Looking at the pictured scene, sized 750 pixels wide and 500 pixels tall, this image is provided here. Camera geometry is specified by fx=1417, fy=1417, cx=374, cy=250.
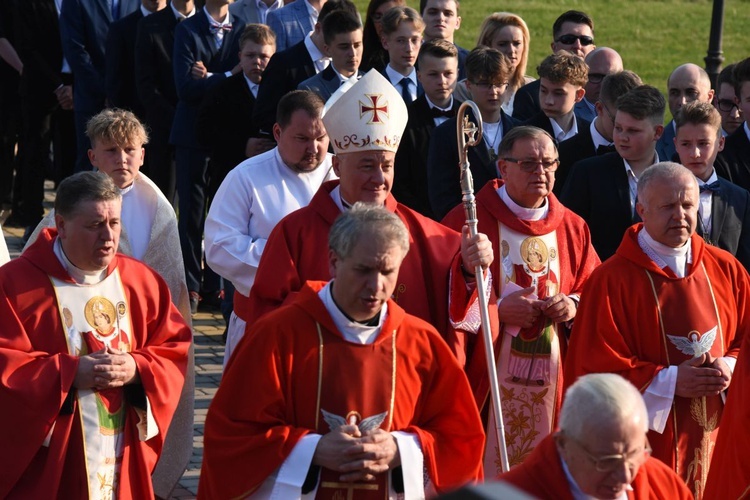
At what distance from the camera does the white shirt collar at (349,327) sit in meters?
5.17

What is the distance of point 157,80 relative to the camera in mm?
11617

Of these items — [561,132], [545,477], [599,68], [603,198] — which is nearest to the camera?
[545,477]

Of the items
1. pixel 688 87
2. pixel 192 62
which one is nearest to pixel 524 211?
pixel 688 87

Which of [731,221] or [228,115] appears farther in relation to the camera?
[228,115]

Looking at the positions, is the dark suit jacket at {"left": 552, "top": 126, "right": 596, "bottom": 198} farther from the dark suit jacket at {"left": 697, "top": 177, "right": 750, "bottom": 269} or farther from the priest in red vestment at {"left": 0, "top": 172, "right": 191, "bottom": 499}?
the priest in red vestment at {"left": 0, "top": 172, "right": 191, "bottom": 499}

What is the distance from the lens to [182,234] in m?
11.1

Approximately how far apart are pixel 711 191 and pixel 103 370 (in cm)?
353

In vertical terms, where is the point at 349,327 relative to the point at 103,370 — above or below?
above

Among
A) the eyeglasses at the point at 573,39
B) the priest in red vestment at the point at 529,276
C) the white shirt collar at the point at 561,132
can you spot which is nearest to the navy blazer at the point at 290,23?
the eyeglasses at the point at 573,39

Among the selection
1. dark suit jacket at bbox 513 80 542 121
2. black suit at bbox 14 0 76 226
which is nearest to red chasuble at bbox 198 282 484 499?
dark suit jacket at bbox 513 80 542 121

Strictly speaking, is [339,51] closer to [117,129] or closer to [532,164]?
[117,129]

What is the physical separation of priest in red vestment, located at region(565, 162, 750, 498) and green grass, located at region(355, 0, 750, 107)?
54.8ft

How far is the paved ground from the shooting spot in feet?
25.7

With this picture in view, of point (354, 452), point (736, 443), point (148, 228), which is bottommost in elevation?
point (736, 443)
